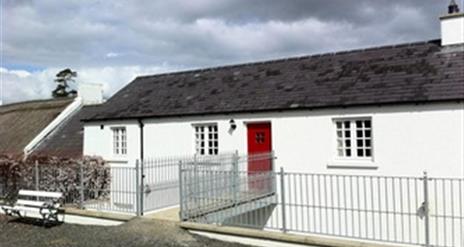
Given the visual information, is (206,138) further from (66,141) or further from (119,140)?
(66,141)

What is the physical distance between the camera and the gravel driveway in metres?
10.6

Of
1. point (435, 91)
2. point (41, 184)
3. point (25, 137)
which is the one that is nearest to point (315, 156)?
point (435, 91)

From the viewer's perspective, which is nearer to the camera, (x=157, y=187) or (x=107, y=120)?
(x=157, y=187)

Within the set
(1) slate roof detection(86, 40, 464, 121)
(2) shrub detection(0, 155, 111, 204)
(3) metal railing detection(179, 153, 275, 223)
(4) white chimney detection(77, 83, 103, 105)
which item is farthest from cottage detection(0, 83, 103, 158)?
(3) metal railing detection(179, 153, 275, 223)

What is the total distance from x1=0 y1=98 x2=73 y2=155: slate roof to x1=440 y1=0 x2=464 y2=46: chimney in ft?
66.6

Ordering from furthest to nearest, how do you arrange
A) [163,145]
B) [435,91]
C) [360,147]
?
[163,145] → [360,147] → [435,91]

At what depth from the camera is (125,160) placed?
20.9 m

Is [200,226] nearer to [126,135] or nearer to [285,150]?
[285,150]

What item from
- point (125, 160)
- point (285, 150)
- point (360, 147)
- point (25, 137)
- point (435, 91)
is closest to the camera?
point (435, 91)

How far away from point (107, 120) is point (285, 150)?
30.5 feet

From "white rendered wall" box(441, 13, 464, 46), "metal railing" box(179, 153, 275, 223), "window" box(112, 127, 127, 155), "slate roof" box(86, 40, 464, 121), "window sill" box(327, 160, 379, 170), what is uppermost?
"white rendered wall" box(441, 13, 464, 46)

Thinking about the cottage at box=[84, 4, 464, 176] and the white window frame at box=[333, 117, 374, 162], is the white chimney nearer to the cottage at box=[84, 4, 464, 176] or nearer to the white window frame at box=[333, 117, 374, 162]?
the cottage at box=[84, 4, 464, 176]

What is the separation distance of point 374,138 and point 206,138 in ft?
22.0

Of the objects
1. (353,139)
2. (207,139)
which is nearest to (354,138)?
(353,139)
